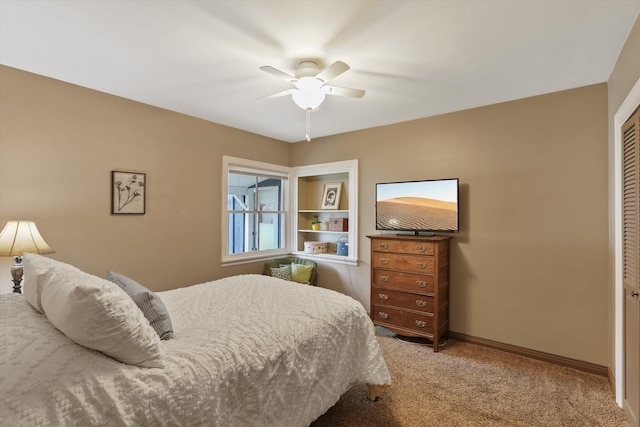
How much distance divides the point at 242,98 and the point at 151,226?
164 centimetres

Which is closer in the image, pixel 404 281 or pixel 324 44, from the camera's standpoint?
pixel 324 44

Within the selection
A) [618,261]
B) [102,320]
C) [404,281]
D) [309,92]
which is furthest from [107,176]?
[618,261]

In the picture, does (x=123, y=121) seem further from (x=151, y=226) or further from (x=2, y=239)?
(x=2, y=239)

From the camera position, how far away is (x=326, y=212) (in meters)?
4.75

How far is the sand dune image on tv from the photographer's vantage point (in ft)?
10.8

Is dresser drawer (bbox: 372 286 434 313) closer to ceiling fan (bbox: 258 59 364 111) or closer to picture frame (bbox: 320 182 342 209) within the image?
picture frame (bbox: 320 182 342 209)

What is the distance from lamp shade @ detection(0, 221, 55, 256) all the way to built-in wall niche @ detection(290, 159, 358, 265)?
3.03 metres

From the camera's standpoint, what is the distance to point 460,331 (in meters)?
3.33

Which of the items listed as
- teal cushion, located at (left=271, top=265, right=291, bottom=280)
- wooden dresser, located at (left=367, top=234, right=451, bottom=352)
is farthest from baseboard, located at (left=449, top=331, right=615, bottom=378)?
teal cushion, located at (left=271, top=265, right=291, bottom=280)

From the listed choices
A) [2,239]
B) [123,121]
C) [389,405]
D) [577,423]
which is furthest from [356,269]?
[2,239]

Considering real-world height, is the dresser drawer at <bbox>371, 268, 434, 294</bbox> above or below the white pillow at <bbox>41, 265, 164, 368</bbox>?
below

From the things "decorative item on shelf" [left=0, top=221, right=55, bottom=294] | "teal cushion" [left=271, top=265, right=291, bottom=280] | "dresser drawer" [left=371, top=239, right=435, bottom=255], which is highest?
"decorative item on shelf" [left=0, top=221, right=55, bottom=294]

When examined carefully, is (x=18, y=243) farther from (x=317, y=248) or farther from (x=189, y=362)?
(x=317, y=248)

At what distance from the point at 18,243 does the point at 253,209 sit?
8.53 feet
